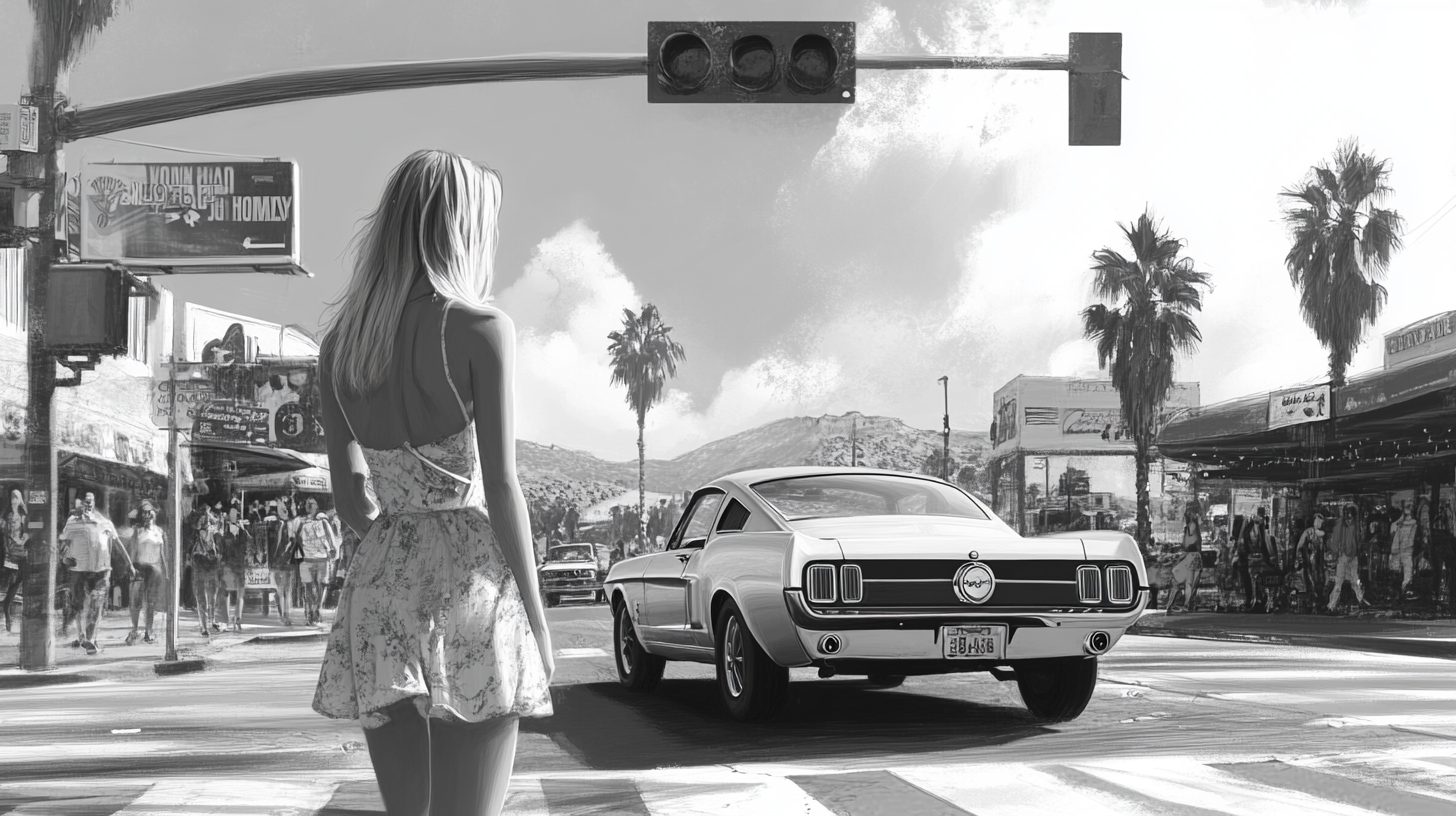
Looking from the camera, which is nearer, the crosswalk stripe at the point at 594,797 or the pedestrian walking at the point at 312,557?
the crosswalk stripe at the point at 594,797

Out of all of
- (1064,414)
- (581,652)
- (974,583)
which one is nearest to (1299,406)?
(581,652)

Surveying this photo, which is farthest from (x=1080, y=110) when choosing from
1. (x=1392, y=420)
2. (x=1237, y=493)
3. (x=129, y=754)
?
(x=1237, y=493)

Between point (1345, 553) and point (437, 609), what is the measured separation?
76.0 feet

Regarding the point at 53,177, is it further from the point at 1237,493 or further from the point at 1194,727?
the point at 1237,493

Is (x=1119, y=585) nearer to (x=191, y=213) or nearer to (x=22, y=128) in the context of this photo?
(x=22, y=128)

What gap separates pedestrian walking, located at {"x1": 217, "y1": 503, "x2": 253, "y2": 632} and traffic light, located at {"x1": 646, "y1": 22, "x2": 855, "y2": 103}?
43.6ft

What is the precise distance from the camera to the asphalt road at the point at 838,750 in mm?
6105

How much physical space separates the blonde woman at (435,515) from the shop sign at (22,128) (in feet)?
41.4

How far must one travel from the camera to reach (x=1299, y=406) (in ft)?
84.1

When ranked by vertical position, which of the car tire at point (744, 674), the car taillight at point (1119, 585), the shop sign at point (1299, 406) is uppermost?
the shop sign at point (1299, 406)

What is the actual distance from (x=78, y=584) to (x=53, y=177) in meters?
5.16

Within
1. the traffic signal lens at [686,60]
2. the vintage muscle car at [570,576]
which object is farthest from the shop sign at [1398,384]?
the vintage muscle car at [570,576]

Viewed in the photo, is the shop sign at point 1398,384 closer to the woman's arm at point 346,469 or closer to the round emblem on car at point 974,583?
the round emblem on car at point 974,583

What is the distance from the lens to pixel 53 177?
14305mm
